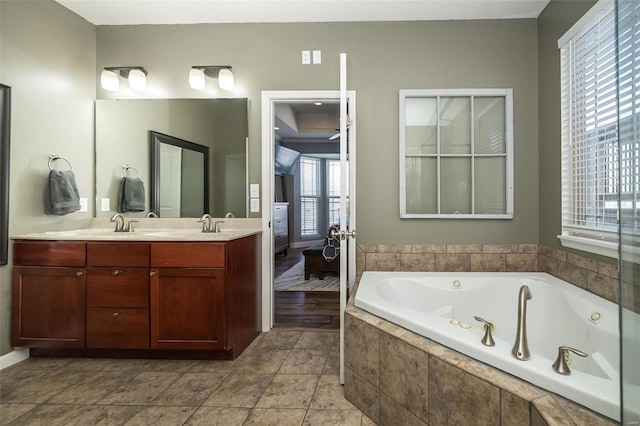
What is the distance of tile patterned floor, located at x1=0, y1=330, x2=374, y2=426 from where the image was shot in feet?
5.56

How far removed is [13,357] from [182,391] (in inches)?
52.7

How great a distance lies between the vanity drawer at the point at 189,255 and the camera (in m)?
2.25

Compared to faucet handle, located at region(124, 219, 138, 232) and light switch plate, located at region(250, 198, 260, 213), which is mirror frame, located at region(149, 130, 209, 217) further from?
light switch plate, located at region(250, 198, 260, 213)

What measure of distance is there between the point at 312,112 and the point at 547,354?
529cm

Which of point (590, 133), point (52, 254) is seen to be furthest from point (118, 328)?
point (590, 133)

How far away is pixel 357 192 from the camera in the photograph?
281cm

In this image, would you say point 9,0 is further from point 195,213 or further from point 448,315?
point 448,315

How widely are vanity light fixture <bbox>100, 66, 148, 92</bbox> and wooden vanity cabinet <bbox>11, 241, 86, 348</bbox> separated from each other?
1.42 metres

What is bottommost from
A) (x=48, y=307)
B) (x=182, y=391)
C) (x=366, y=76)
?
(x=182, y=391)

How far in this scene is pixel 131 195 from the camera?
2.95 metres

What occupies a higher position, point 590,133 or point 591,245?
point 590,133

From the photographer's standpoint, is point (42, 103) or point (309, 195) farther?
Result: point (309, 195)

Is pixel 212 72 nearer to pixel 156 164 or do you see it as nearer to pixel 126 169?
pixel 156 164

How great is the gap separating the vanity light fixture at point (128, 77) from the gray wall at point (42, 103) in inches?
5.7
